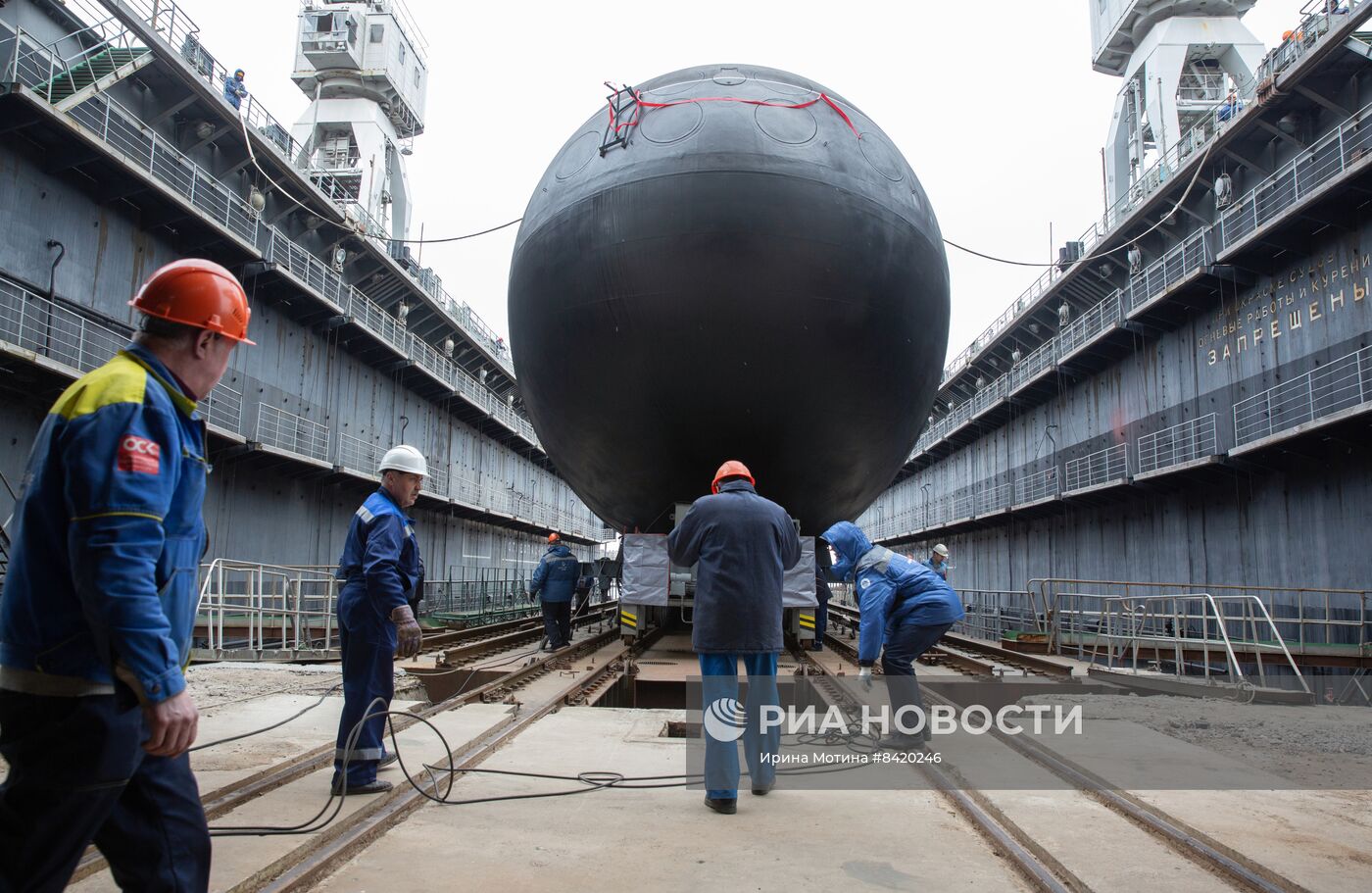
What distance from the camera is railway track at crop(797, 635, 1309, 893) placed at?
2627 millimetres

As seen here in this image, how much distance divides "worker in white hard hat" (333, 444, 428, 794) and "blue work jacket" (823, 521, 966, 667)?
247 centimetres

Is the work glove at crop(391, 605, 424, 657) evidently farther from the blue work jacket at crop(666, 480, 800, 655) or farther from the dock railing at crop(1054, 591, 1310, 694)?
the dock railing at crop(1054, 591, 1310, 694)

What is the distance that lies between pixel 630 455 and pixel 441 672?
2510 mm

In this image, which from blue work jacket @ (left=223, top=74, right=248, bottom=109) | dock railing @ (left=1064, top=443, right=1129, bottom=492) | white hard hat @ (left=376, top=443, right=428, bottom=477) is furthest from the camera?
dock railing @ (left=1064, top=443, right=1129, bottom=492)

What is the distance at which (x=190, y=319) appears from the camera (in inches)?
75.4

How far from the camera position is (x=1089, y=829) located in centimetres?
316

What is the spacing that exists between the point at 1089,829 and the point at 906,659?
1.80m

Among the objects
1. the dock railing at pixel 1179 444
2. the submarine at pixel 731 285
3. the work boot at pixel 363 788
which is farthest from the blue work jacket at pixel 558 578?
the dock railing at pixel 1179 444

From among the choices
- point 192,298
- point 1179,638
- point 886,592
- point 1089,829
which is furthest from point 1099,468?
point 192,298

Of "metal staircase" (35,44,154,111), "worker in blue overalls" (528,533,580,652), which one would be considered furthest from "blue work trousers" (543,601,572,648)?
"metal staircase" (35,44,154,111)

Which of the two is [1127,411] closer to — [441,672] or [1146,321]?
[1146,321]

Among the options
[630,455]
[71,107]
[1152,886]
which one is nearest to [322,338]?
[71,107]

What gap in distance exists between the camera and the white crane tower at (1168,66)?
26594mm

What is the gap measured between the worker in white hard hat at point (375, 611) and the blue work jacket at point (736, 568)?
1191 millimetres
